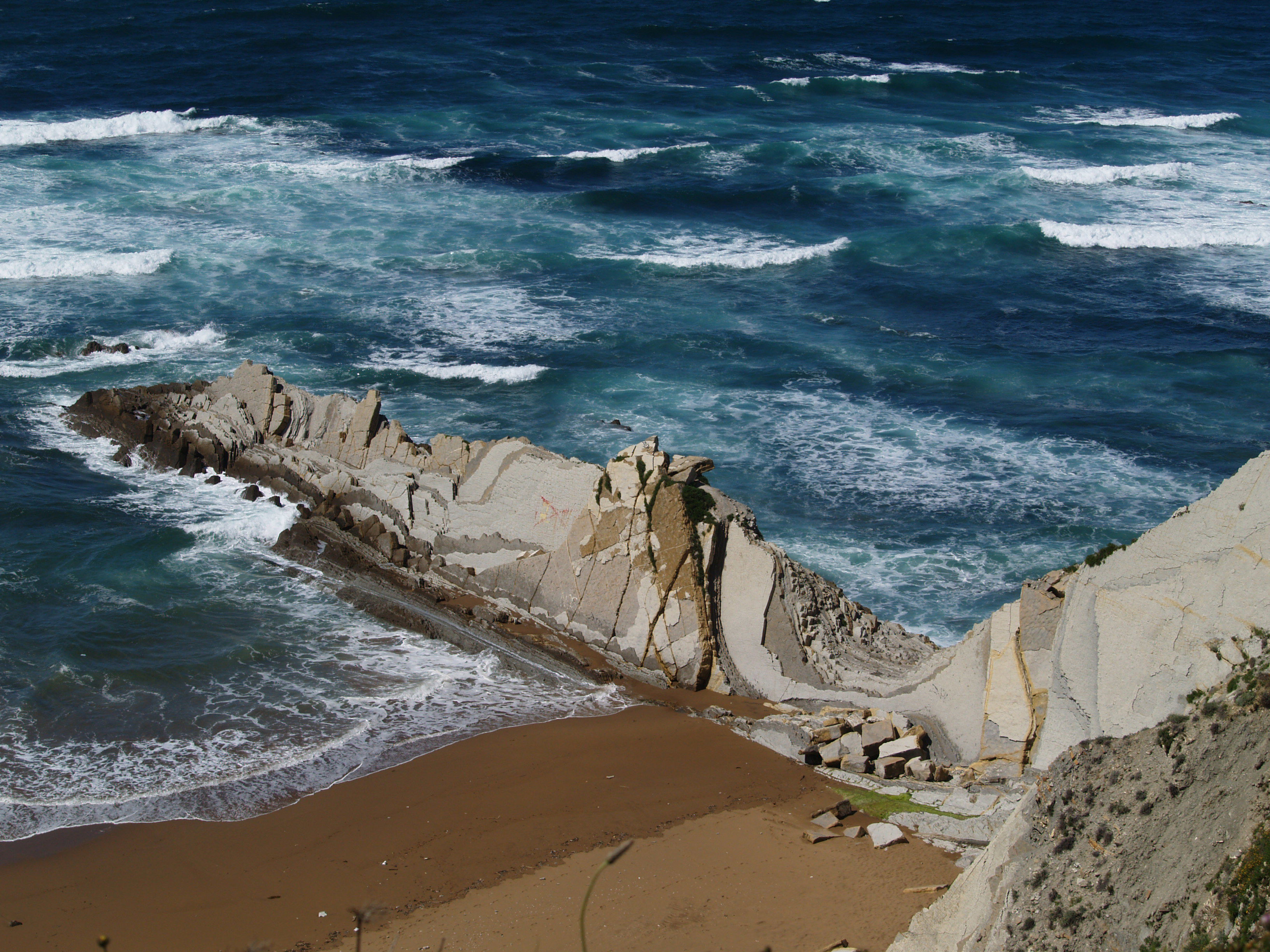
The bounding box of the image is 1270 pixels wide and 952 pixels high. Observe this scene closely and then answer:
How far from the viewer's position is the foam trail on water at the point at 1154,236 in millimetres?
33906

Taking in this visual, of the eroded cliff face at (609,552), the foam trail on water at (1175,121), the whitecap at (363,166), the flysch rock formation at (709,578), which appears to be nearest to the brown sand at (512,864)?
the flysch rock formation at (709,578)

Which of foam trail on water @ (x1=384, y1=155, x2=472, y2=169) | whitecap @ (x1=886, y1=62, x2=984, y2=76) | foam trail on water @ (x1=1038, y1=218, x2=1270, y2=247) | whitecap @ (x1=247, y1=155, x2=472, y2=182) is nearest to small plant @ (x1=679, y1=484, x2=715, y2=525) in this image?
foam trail on water @ (x1=1038, y1=218, x2=1270, y2=247)

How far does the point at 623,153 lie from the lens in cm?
4038

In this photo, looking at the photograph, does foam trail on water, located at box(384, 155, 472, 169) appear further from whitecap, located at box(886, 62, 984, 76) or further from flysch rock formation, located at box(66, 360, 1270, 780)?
whitecap, located at box(886, 62, 984, 76)

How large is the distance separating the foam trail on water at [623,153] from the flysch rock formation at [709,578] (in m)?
21.3

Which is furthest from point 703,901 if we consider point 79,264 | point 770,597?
point 79,264

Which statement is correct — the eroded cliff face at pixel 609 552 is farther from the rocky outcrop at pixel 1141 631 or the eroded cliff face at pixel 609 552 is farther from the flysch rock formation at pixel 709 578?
the rocky outcrop at pixel 1141 631

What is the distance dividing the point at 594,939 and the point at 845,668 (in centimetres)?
558

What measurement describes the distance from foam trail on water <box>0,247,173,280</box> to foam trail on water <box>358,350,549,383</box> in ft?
27.9

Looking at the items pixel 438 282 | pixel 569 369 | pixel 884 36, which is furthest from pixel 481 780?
pixel 884 36

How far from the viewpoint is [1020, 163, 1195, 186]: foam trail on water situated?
39.0 meters

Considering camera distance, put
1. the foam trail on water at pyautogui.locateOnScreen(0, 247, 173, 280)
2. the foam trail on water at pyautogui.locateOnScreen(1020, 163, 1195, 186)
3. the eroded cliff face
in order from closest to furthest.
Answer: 1. the eroded cliff face
2. the foam trail on water at pyautogui.locateOnScreen(0, 247, 173, 280)
3. the foam trail on water at pyautogui.locateOnScreen(1020, 163, 1195, 186)

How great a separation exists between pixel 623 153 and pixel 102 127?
60.7 feet

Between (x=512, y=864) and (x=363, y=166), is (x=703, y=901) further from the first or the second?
(x=363, y=166)
